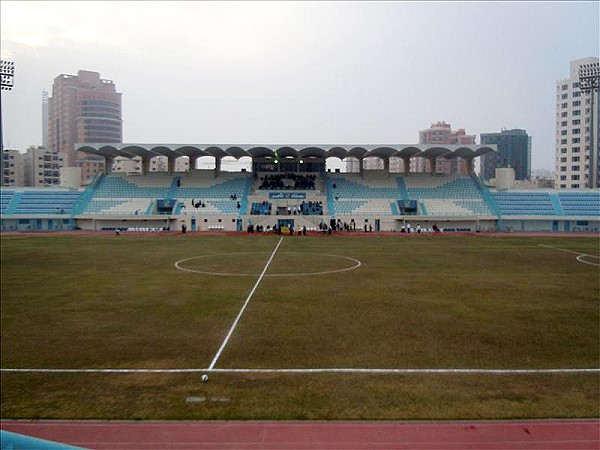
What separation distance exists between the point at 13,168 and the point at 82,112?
54.1m

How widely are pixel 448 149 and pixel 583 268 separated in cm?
3496

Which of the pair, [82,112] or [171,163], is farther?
[82,112]

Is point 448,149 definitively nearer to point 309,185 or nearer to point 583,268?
point 309,185

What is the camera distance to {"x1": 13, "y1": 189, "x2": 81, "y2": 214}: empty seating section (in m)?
59.8

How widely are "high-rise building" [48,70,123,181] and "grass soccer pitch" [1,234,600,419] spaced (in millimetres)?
154009

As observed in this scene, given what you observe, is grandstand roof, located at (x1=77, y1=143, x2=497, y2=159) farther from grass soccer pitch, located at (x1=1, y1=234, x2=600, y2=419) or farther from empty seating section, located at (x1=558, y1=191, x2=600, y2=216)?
grass soccer pitch, located at (x1=1, y1=234, x2=600, y2=419)

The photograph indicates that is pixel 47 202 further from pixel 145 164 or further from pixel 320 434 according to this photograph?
pixel 320 434

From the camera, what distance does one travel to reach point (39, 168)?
119125 millimetres

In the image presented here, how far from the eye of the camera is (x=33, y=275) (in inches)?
945

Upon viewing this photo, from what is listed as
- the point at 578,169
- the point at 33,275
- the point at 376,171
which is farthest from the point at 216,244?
the point at 578,169

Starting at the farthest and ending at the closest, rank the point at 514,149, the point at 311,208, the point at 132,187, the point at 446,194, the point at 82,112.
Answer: the point at 514,149 < the point at 82,112 < the point at 132,187 < the point at 446,194 < the point at 311,208

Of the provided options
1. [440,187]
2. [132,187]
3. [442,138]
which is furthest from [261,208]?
[442,138]

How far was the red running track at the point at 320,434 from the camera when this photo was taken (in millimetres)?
7637

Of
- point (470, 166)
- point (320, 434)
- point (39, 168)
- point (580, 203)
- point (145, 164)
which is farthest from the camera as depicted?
point (39, 168)
